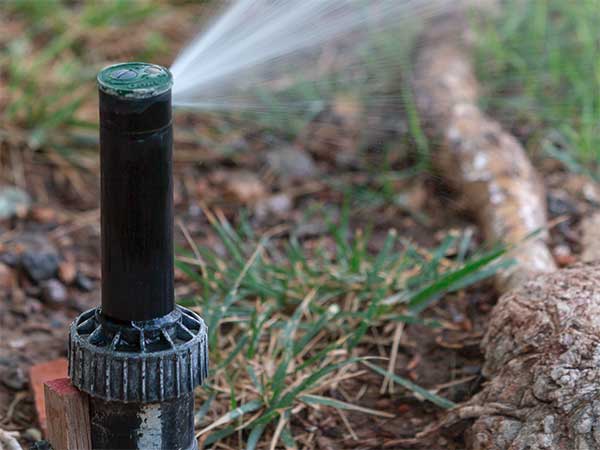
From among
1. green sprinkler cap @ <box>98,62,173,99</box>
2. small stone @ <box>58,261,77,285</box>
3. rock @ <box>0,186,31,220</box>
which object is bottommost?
small stone @ <box>58,261,77,285</box>

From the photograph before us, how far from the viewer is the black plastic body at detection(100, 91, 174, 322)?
142cm

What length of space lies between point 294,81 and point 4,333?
1525 millimetres

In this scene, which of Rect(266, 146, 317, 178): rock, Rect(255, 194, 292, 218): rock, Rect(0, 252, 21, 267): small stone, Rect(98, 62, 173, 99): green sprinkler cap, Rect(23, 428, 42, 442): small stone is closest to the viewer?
Rect(98, 62, 173, 99): green sprinkler cap

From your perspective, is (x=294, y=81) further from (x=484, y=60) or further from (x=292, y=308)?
(x=292, y=308)

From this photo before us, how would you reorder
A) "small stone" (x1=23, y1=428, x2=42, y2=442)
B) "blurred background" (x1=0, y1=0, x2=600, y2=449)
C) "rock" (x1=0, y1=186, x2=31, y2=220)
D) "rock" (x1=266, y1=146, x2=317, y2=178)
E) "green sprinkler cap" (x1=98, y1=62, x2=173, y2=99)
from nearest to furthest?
1. "green sprinkler cap" (x1=98, y1=62, x2=173, y2=99)
2. "small stone" (x1=23, y1=428, x2=42, y2=442)
3. "blurred background" (x1=0, y1=0, x2=600, y2=449)
4. "rock" (x1=0, y1=186, x2=31, y2=220)
5. "rock" (x1=266, y1=146, x2=317, y2=178)

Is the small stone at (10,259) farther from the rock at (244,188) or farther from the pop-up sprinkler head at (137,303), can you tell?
the pop-up sprinkler head at (137,303)

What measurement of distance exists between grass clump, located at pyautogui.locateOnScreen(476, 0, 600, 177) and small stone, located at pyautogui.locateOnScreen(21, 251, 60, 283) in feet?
4.74

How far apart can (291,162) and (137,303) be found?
1767 millimetres

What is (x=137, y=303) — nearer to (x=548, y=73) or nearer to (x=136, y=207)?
(x=136, y=207)

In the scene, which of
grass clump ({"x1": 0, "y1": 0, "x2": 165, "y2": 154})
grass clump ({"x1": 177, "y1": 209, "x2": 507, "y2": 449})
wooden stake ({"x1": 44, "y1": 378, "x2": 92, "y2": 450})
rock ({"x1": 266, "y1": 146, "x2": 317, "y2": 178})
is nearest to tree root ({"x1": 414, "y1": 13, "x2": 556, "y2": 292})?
grass clump ({"x1": 177, "y1": 209, "x2": 507, "y2": 449})

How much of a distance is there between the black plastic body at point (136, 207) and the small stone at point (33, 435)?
57 cm

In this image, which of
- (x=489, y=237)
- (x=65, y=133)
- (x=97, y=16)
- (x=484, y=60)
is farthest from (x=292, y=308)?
(x=97, y=16)

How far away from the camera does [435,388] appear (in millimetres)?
2141

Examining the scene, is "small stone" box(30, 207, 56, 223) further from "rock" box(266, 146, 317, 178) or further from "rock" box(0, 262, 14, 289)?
"rock" box(266, 146, 317, 178)
